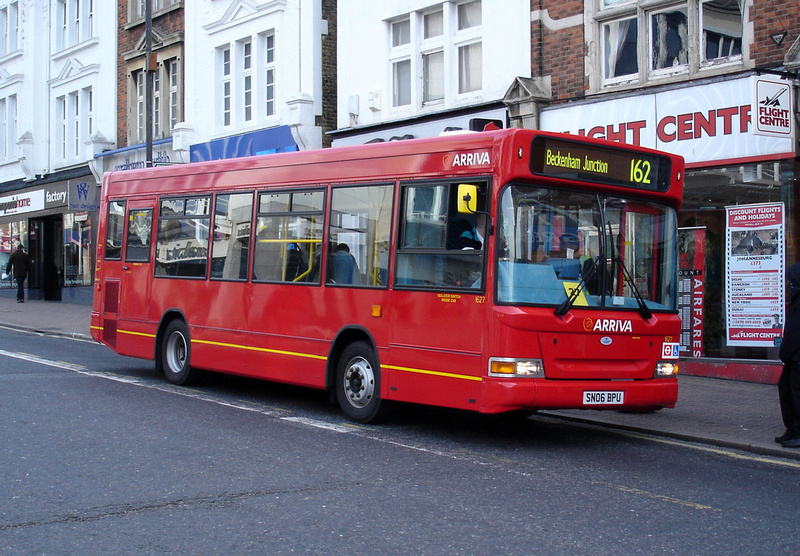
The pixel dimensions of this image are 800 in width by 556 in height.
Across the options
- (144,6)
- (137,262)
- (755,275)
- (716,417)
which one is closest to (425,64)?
(137,262)

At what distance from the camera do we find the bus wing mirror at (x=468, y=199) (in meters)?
8.54

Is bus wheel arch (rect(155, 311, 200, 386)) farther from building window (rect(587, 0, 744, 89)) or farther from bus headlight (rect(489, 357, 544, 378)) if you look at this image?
building window (rect(587, 0, 744, 89))

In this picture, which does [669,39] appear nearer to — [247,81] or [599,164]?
[599,164]

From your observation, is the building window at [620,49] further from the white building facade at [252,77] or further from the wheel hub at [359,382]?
the white building facade at [252,77]

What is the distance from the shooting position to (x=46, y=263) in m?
34.3

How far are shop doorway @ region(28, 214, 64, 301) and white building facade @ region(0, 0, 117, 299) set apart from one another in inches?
1.4

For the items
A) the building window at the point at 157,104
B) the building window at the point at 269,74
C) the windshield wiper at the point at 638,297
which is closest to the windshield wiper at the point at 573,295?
the windshield wiper at the point at 638,297

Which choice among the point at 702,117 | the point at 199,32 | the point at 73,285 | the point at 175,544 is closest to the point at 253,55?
the point at 199,32

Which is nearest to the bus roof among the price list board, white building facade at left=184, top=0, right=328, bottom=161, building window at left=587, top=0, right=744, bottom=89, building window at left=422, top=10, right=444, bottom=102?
the price list board

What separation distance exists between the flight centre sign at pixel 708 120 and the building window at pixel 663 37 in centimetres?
49

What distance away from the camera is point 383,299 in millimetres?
9516

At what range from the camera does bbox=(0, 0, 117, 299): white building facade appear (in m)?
31.3

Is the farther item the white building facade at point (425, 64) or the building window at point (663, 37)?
the white building facade at point (425, 64)

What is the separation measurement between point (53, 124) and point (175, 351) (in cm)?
2389
